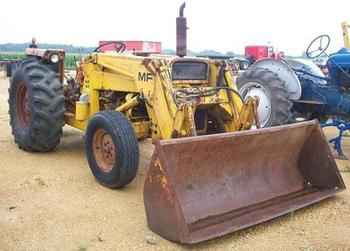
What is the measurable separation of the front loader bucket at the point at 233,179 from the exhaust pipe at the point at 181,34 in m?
1.44

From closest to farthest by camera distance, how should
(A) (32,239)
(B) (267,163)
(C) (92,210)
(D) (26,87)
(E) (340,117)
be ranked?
→ (A) (32,239) < (C) (92,210) < (B) (267,163) < (D) (26,87) < (E) (340,117)

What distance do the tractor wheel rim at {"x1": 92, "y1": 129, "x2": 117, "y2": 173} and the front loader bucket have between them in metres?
1.08

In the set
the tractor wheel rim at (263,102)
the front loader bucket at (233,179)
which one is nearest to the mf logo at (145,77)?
the front loader bucket at (233,179)

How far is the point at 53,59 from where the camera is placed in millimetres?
6652

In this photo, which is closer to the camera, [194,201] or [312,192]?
[194,201]

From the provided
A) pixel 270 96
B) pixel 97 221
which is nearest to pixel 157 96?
pixel 97 221

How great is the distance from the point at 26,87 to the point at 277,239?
153 inches

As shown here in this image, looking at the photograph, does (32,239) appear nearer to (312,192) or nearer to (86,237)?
(86,237)

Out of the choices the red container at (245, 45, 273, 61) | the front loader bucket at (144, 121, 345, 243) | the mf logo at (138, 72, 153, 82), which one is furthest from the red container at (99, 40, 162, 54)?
the red container at (245, 45, 273, 61)

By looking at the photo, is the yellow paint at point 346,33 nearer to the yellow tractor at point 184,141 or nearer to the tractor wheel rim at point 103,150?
the yellow tractor at point 184,141

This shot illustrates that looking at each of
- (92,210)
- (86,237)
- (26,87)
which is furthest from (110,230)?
(26,87)

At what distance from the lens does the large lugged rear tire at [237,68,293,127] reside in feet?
23.9

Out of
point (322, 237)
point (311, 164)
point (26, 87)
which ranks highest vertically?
point (26, 87)

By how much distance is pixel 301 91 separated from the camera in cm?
753
